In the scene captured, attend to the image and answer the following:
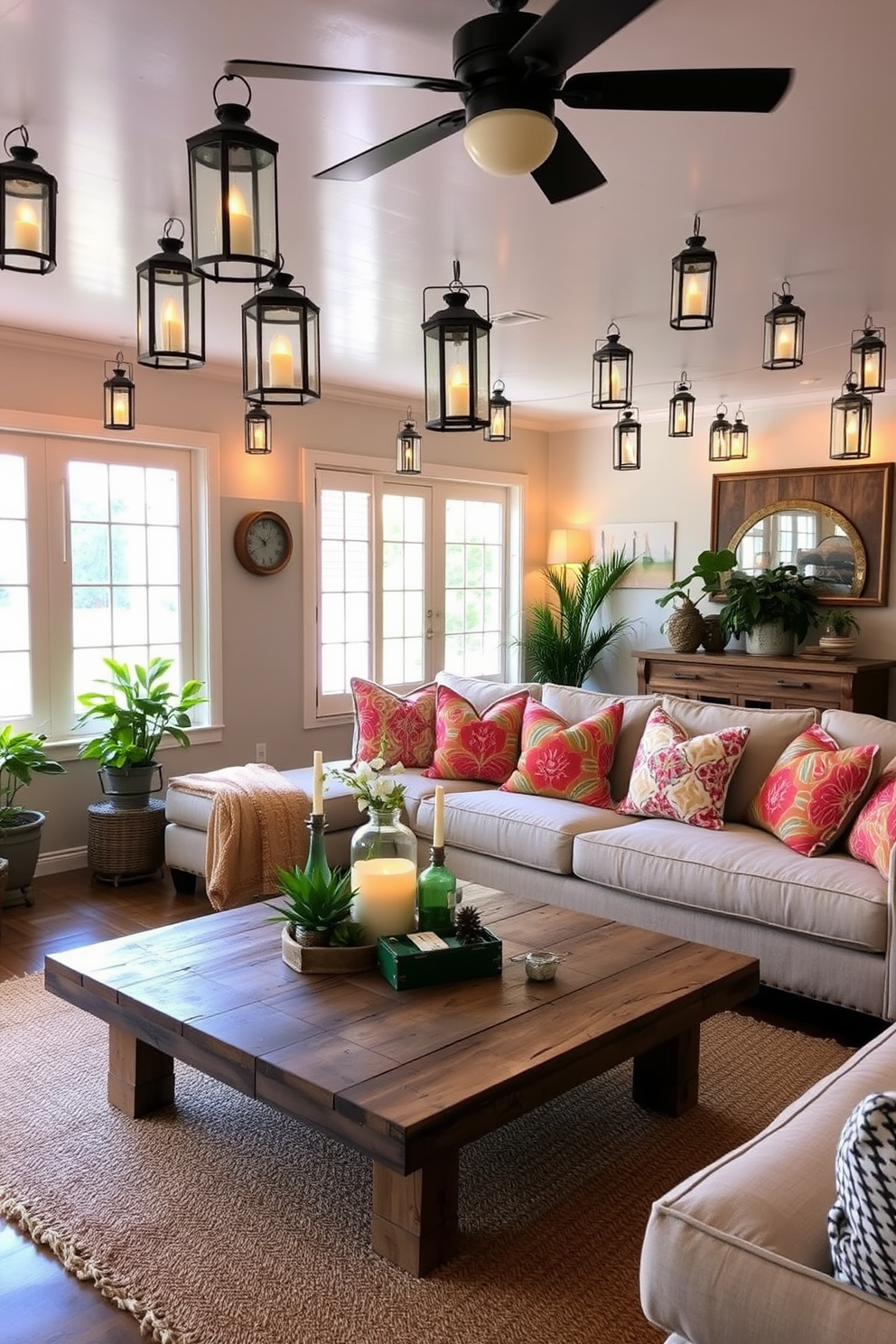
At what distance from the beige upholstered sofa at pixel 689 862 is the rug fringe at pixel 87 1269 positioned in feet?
6.75

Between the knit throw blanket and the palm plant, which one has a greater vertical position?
the palm plant

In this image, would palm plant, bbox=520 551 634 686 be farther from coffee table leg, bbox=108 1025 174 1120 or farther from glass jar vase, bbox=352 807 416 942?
coffee table leg, bbox=108 1025 174 1120

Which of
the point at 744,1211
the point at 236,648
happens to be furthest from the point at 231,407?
the point at 744,1211

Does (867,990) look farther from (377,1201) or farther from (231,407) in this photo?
(231,407)

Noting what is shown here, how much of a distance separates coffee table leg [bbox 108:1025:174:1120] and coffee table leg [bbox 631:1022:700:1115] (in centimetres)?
126

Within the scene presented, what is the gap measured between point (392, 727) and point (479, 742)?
46cm

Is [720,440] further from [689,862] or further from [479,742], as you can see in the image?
[689,862]

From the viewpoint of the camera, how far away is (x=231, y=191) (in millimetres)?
1760

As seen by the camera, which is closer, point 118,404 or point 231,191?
point 231,191

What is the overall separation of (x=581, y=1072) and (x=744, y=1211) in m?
0.78

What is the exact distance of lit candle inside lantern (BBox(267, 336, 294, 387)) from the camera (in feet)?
6.79

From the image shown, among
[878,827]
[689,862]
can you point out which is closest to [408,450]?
[689,862]

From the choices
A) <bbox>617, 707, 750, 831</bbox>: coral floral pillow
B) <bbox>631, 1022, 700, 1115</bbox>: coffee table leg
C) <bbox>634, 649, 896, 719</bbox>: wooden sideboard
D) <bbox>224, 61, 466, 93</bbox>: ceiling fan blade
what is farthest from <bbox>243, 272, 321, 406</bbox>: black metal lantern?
<bbox>634, 649, 896, 719</bbox>: wooden sideboard

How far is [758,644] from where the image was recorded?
6203 mm
